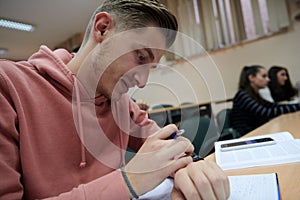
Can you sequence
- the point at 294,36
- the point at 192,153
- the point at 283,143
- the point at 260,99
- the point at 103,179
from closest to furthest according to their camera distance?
1. the point at 103,179
2. the point at 192,153
3. the point at 283,143
4. the point at 260,99
5. the point at 294,36

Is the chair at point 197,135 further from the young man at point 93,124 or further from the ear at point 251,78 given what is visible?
the ear at point 251,78

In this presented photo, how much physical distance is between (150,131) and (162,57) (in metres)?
0.27

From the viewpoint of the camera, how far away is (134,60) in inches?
18.9

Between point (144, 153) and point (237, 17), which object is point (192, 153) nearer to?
point (144, 153)

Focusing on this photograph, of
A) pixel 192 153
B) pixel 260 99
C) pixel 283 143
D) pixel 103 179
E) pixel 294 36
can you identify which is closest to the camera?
pixel 103 179

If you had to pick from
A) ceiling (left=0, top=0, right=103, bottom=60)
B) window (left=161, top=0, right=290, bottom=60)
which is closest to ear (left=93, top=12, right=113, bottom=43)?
ceiling (left=0, top=0, right=103, bottom=60)

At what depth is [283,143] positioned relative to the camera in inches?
26.6

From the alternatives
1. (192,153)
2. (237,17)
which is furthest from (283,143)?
Answer: (237,17)

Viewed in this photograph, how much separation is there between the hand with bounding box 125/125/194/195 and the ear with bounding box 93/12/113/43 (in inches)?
11.3

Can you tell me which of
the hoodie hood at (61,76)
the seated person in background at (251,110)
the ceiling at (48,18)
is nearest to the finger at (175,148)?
the hoodie hood at (61,76)

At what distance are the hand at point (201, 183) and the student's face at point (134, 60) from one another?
0.19 m

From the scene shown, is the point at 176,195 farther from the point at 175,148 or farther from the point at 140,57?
the point at 140,57

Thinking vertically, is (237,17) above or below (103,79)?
above

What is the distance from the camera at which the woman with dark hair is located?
274 cm
